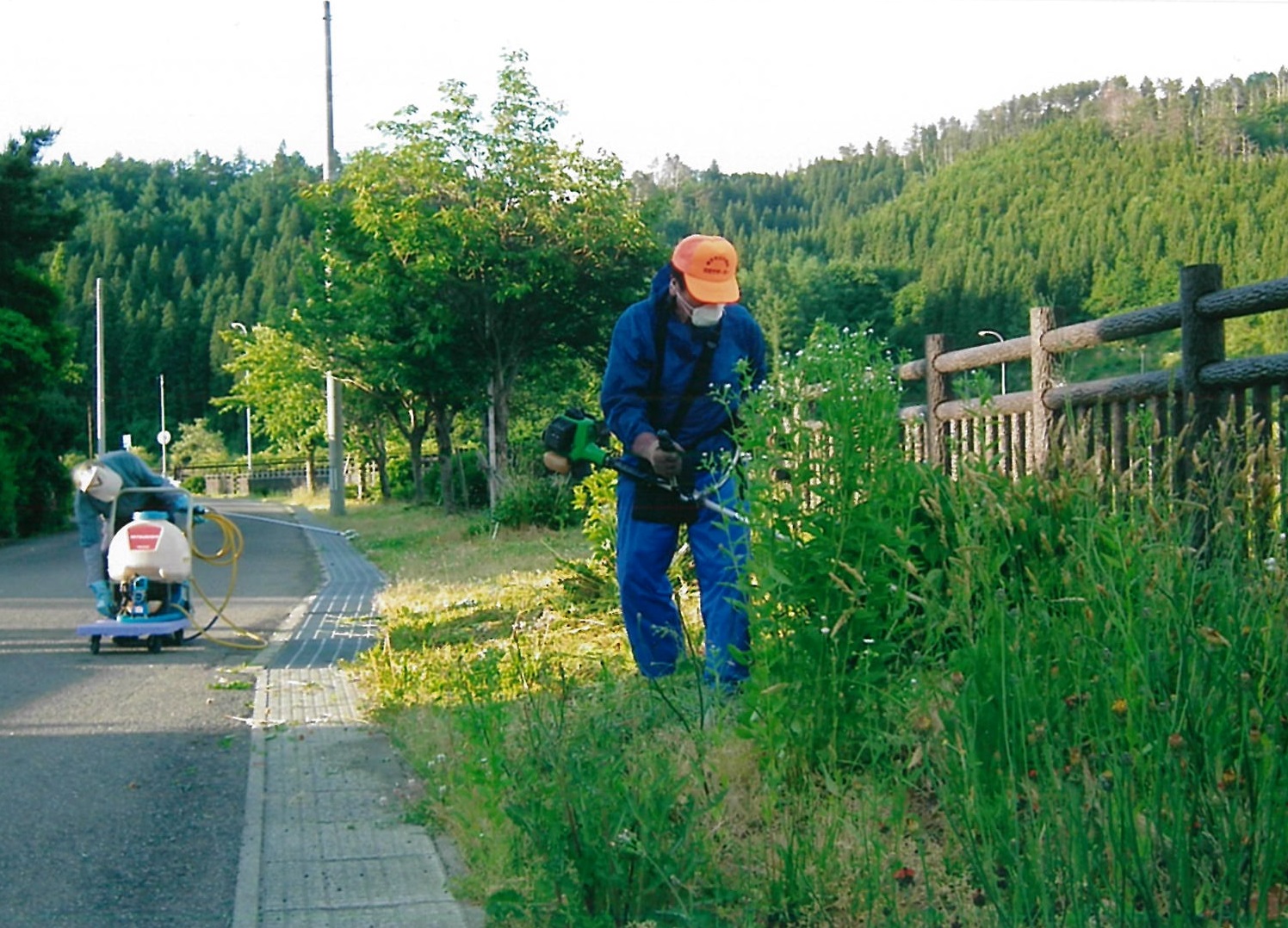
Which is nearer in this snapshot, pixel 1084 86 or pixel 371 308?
pixel 371 308

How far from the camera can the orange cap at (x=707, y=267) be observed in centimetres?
577

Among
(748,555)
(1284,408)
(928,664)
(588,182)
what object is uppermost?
(588,182)

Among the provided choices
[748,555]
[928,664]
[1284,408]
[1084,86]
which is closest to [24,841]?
[748,555]

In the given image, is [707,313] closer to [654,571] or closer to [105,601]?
[654,571]

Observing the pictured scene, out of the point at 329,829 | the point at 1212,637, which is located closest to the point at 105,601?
the point at 329,829

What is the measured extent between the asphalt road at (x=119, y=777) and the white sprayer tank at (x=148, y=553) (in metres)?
0.53

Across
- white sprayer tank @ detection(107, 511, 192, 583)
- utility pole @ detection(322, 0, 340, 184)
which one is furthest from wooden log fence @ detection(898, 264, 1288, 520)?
utility pole @ detection(322, 0, 340, 184)

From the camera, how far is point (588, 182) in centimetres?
2531

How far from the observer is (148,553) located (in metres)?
9.98

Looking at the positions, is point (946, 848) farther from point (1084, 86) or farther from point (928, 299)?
point (1084, 86)

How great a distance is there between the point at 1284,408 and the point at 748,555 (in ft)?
6.01

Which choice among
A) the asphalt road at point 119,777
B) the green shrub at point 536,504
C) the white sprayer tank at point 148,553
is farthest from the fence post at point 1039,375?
the green shrub at point 536,504

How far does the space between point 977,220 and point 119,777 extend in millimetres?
65078

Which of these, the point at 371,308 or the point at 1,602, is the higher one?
the point at 371,308
